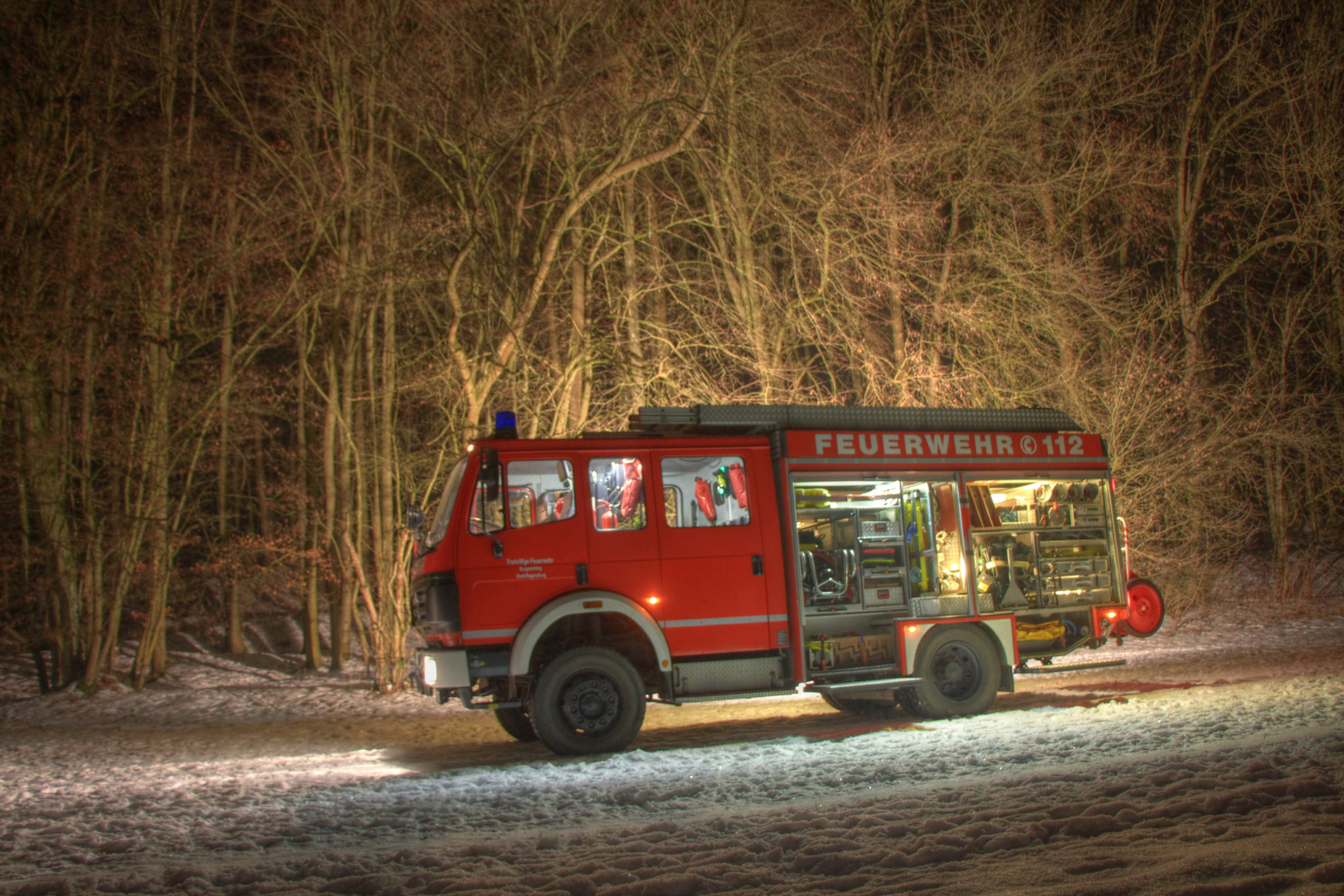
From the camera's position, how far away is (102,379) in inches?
611

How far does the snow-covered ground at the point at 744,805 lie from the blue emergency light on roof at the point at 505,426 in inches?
109

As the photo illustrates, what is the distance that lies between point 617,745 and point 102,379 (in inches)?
450

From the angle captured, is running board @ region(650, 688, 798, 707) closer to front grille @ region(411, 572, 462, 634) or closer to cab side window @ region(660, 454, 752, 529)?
cab side window @ region(660, 454, 752, 529)

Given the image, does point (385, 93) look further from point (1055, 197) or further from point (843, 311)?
point (1055, 197)

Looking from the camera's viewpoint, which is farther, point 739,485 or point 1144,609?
point 1144,609

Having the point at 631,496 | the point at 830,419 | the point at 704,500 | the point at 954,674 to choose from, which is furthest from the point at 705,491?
the point at 954,674

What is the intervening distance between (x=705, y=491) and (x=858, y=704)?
10.8 feet

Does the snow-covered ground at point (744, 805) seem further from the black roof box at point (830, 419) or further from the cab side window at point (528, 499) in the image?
the black roof box at point (830, 419)

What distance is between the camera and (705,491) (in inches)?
359

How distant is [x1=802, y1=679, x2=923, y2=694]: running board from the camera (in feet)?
30.6

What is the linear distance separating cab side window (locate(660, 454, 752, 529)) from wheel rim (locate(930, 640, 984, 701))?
2.46 metres

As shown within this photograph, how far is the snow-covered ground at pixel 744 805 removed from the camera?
465 cm

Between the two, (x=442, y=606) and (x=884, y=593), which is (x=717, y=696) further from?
(x=442, y=606)

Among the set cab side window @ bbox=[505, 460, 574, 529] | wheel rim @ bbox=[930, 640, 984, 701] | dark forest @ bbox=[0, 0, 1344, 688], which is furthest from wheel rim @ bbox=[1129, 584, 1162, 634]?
cab side window @ bbox=[505, 460, 574, 529]
